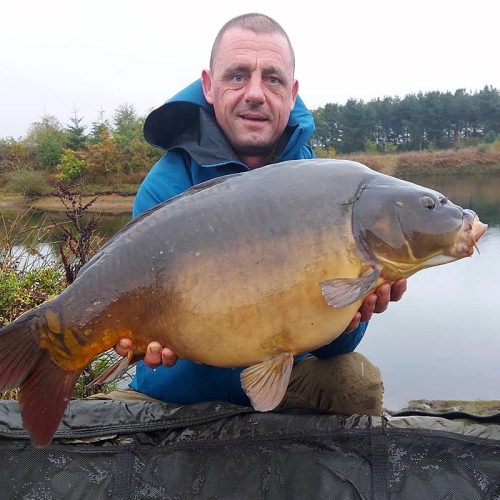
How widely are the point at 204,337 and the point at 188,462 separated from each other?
15.8 inches

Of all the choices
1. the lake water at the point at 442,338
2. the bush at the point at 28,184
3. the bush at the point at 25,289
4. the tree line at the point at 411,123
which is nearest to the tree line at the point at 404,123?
the tree line at the point at 411,123

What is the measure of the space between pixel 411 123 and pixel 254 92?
108ft

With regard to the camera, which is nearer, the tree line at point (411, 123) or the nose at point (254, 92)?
the nose at point (254, 92)

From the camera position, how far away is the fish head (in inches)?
46.4

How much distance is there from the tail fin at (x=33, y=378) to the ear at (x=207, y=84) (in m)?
1.10

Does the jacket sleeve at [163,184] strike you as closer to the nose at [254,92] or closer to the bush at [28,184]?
the nose at [254,92]

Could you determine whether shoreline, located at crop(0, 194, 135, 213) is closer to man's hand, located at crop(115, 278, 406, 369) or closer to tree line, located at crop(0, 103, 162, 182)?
tree line, located at crop(0, 103, 162, 182)

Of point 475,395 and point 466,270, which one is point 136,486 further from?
point 466,270

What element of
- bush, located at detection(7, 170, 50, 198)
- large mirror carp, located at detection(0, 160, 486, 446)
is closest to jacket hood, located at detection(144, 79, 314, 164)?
large mirror carp, located at detection(0, 160, 486, 446)

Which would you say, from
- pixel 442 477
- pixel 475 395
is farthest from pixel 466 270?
pixel 442 477

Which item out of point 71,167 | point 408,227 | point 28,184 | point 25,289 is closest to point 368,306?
point 408,227

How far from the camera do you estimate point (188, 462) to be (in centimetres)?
137

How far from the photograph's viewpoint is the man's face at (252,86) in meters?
1.80

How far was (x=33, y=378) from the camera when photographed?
45.9 inches
